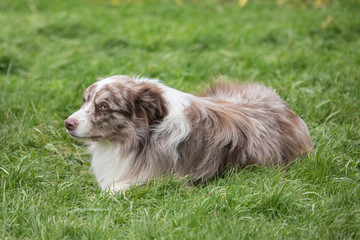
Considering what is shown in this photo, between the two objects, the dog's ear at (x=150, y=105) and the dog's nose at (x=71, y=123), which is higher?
the dog's ear at (x=150, y=105)

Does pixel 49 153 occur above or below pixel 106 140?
below

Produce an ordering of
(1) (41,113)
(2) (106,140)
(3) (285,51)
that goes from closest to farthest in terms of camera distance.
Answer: (2) (106,140), (1) (41,113), (3) (285,51)

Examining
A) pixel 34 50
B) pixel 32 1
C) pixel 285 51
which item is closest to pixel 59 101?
pixel 34 50

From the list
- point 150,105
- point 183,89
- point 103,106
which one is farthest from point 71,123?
point 183,89

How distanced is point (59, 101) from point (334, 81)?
3.42m

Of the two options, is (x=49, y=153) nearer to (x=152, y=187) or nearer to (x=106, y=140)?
(x=106, y=140)

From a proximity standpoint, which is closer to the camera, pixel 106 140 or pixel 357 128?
pixel 106 140

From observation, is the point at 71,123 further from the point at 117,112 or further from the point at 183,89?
the point at 183,89

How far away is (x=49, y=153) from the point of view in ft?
16.2

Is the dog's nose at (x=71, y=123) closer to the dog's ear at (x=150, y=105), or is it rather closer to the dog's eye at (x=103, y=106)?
the dog's eye at (x=103, y=106)

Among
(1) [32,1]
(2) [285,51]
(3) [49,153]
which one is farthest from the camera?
(1) [32,1]

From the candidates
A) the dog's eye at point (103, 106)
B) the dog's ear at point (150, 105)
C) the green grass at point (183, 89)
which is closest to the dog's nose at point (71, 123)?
the dog's eye at point (103, 106)

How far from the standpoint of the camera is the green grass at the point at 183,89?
11.4 feet

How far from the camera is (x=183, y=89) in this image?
19.6ft
